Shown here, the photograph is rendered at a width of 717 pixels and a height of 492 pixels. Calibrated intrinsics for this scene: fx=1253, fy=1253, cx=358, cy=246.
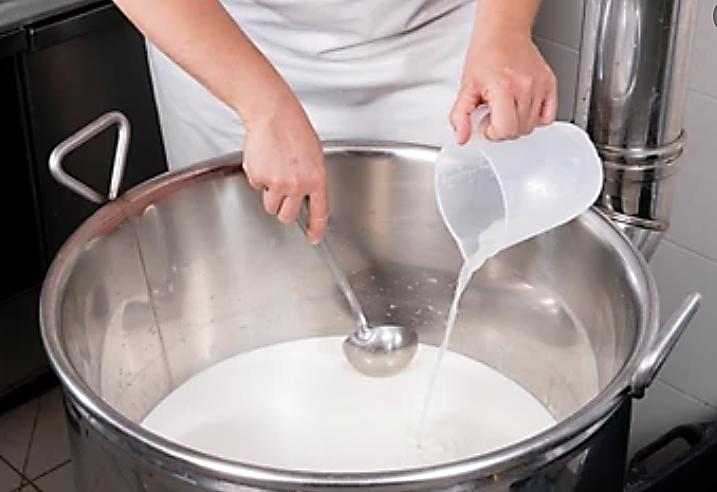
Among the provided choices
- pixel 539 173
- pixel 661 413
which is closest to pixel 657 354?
pixel 539 173

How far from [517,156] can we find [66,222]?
776 millimetres

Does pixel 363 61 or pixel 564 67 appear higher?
pixel 363 61

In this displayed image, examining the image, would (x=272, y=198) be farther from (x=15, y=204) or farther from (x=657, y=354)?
(x=15, y=204)

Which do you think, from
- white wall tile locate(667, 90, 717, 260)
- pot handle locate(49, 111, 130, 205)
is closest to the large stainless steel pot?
pot handle locate(49, 111, 130, 205)

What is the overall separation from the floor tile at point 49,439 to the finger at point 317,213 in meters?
0.75

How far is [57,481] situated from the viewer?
1481 millimetres

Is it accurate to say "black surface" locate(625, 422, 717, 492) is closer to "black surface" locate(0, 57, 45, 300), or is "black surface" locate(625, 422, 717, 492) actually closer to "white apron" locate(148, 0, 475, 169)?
"white apron" locate(148, 0, 475, 169)

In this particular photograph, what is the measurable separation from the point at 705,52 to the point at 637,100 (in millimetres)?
329

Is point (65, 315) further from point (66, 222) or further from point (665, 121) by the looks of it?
point (66, 222)

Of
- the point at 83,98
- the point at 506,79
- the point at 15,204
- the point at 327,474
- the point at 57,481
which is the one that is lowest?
the point at 57,481

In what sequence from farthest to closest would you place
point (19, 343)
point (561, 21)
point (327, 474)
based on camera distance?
point (19, 343) → point (561, 21) → point (327, 474)

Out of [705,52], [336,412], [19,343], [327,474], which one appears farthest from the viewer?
[19,343]

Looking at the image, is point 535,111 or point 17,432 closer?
point 535,111

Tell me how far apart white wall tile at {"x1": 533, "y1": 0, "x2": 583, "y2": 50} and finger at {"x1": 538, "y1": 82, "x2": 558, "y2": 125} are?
17.5 inches
